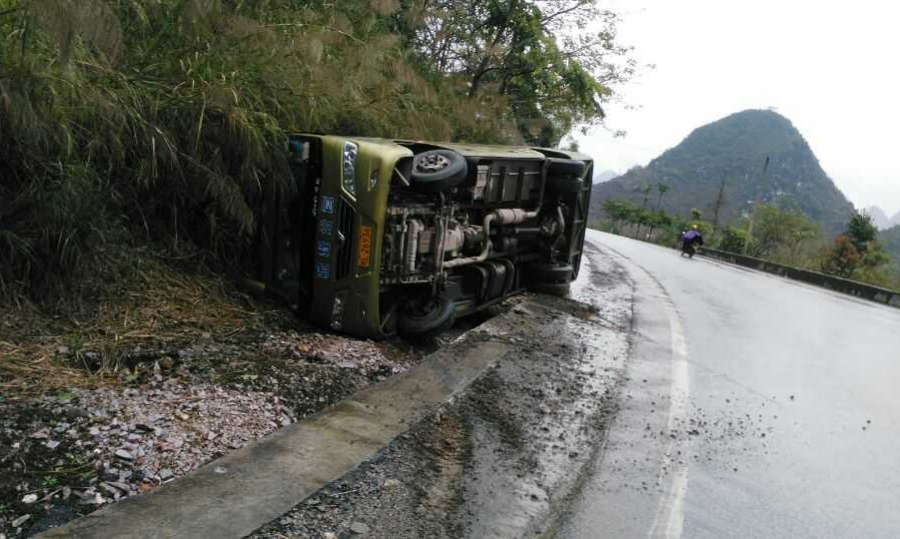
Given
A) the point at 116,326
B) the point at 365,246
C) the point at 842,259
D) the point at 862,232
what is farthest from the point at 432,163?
the point at 862,232

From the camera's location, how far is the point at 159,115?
16.4 feet

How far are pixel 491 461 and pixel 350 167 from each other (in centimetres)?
255

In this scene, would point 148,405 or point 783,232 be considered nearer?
point 148,405

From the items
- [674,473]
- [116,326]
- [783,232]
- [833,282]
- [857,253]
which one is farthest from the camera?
[783,232]

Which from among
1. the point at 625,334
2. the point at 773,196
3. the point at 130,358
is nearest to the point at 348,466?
the point at 130,358

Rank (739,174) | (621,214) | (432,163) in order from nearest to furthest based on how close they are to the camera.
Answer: (432,163), (621,214), (739,174)

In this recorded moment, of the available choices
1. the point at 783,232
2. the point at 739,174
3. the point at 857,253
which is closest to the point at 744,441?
the point at 857,253

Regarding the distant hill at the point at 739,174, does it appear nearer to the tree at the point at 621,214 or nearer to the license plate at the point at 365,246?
the tree at the point at 621,214

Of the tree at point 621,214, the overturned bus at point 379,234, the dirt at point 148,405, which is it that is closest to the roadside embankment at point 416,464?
the dirt at point 148,405

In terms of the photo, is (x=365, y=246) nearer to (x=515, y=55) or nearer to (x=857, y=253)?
(x=515, y=55)

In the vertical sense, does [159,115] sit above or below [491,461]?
above

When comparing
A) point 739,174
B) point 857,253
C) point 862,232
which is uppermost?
point 739,174

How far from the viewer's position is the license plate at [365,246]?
5.33 m

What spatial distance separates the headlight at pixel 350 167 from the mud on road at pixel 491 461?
172 cm
